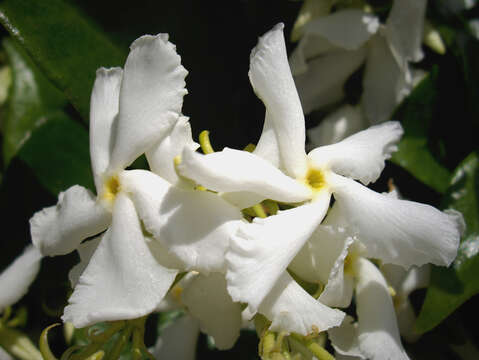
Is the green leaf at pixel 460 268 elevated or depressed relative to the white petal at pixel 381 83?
depressed

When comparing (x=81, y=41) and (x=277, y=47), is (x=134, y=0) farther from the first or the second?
(x=277, y=47)

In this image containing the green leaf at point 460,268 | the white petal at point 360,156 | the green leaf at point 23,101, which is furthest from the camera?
the green leaf at point 23,101

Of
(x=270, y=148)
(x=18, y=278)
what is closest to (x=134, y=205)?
(x=270, y=148)

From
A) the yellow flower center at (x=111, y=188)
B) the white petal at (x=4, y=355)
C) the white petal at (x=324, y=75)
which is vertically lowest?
the white petal at (x=4, y=355)

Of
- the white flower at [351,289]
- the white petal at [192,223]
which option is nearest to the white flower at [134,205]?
the white petal at [192,223]

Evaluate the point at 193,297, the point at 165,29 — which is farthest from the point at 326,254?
the point at 165,29

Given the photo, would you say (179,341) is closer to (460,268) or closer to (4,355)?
(4,355)

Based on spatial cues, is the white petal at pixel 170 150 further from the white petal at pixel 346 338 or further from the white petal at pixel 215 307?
the white petal at pixel 346 338
